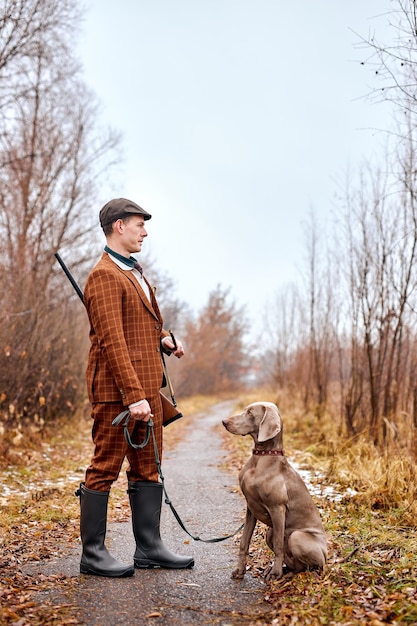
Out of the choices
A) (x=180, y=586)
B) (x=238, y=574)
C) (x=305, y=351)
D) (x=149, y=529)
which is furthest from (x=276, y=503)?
(x=305, y=351)

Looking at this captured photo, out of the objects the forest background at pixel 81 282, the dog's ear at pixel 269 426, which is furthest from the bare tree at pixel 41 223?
the dog's ear at pixel 269 426

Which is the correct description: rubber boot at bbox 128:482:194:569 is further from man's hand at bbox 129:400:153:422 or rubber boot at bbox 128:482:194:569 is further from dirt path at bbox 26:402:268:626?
man's hand at bbox 129:400:153:422

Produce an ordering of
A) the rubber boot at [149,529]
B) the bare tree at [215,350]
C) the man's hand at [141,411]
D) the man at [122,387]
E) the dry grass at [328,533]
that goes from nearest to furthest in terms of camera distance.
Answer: the dry grass at [328,533], the man's hand at [141,411], the man at [122,387], the rubber boot at [149,529], the bare tree at [215,350]

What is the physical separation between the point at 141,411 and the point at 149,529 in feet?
3.09

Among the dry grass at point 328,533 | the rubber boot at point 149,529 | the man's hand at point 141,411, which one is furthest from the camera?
the rubber boot at point 149,529

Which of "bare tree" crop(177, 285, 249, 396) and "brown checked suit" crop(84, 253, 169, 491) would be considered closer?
"brown checked suit" crop(84, 253, 169, 491)

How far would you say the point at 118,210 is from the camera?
13.6 feet

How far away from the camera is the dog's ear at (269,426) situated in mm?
3896

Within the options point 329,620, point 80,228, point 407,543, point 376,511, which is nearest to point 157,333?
point 329,620

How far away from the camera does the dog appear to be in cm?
382

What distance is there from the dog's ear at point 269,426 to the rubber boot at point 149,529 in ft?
2.73

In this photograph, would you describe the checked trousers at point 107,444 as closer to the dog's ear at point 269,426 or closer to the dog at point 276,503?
the dog at point 276,503

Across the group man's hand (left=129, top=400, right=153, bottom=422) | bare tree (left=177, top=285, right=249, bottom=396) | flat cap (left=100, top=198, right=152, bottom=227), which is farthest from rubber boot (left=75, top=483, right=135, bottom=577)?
bare tree (left=177, top=285, right=249, bottom=396)

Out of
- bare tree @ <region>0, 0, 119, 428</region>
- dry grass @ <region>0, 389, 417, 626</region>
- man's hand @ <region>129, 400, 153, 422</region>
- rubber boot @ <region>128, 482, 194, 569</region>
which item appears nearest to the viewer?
dry grass @ <region>0, 389, 417, 626</region>
